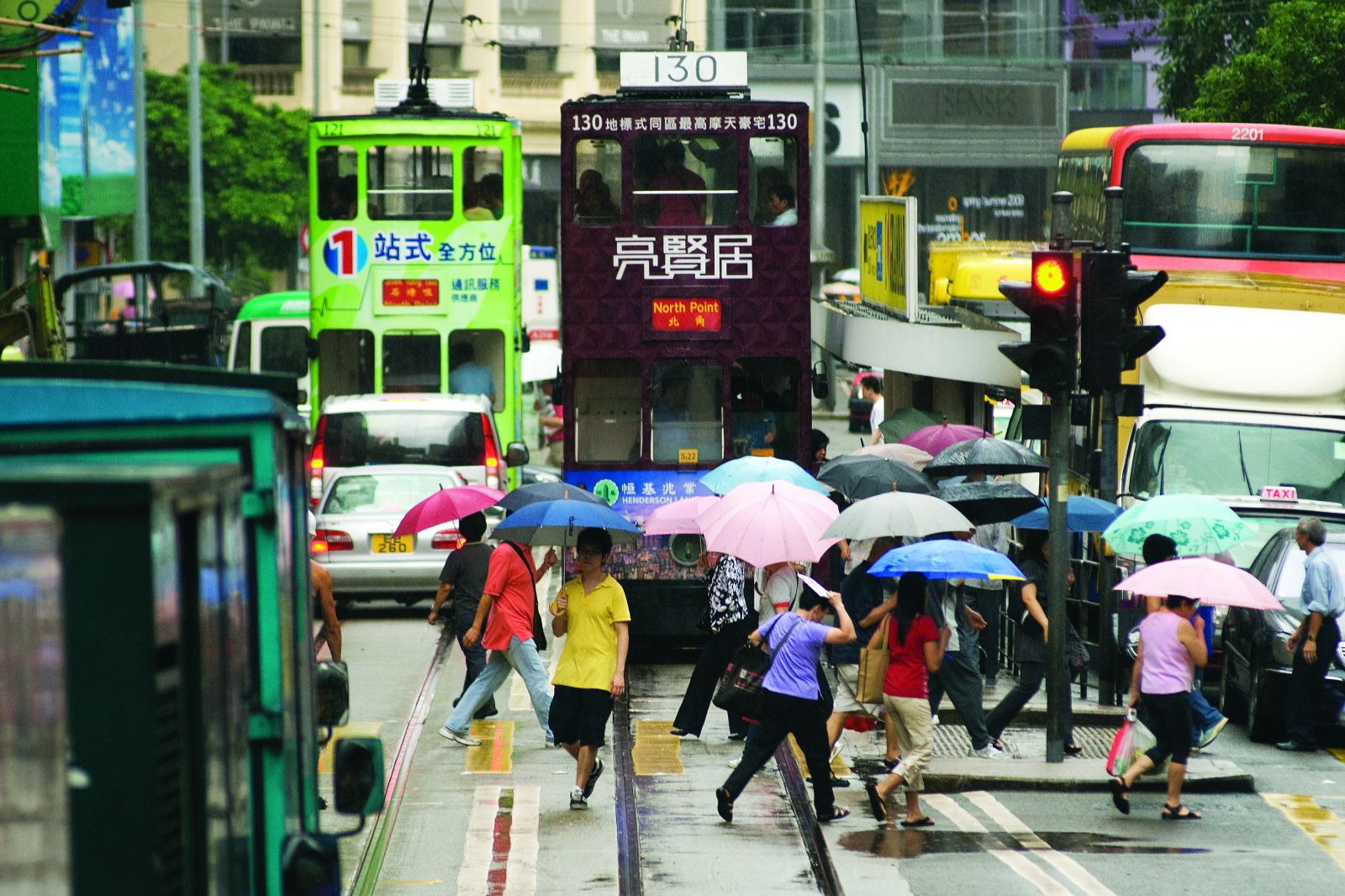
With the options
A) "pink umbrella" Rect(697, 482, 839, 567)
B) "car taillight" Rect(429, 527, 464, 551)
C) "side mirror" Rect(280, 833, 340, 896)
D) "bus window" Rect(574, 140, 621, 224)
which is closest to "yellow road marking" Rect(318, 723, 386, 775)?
"pink umbrella" Rect(697, 482, 839, 567)

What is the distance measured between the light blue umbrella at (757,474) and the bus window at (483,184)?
8062 mm

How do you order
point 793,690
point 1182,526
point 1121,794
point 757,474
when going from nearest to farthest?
point 793,690 → point 1121,794 → point 1182,526 → point 757,474

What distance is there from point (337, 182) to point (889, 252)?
6209 millimetres

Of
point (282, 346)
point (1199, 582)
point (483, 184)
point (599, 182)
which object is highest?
point (483, 184)

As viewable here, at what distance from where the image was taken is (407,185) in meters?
22.2

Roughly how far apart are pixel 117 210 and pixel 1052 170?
2772 centimetres

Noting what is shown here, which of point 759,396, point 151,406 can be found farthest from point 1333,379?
point 151,406

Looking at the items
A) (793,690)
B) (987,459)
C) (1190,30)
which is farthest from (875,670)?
(1190,30)

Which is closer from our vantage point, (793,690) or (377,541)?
(793,690)

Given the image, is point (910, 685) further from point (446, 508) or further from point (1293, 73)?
point (1293, 73)

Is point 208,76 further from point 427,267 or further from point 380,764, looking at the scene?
point 380,764

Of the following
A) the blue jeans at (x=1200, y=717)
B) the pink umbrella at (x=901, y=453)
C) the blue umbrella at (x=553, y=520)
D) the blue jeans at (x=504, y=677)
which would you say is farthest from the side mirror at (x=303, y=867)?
the pink umbrella at (x=901, y=453)

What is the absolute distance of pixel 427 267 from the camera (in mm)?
22000

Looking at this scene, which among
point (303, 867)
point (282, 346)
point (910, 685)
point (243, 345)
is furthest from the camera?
point (243, 345)
